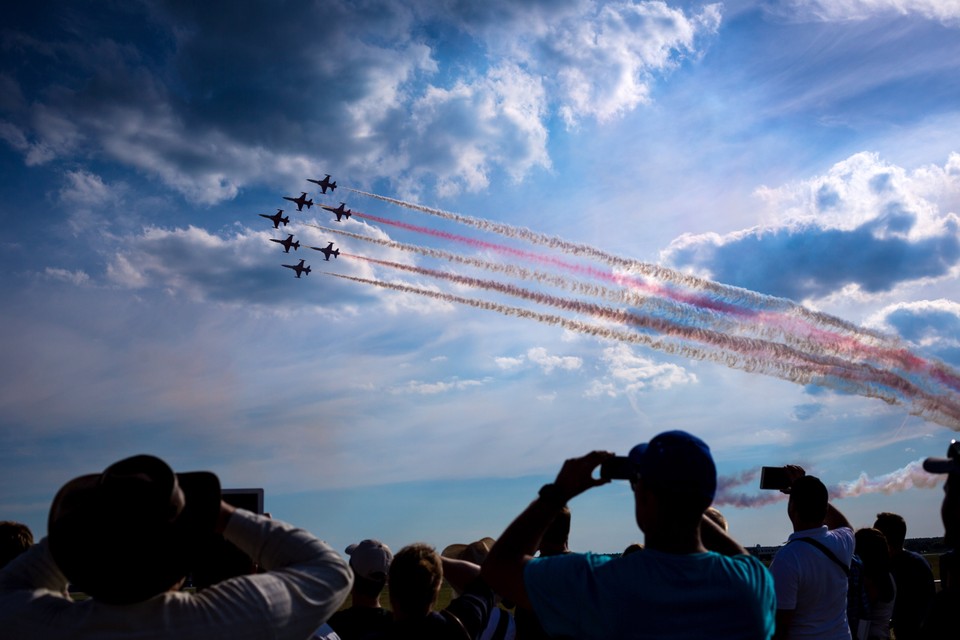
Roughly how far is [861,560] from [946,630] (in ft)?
19.4

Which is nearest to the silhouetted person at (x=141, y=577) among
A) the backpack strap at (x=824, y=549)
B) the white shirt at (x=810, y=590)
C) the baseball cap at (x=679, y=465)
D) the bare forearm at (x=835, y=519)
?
the baseball cap at (x=679, y=465)

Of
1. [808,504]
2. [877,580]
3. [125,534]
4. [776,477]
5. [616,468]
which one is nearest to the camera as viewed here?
[125,534]

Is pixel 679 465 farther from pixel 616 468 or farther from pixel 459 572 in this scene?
pixel 459 572

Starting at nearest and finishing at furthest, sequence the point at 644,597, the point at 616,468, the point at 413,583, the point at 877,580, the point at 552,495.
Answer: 1. the point at 644,597
2. the point at 552,495
3. the point at 616,468
4. the point at 413,583
5. the point at 877,580

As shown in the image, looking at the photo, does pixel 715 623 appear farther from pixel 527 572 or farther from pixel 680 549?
pixel 527 572

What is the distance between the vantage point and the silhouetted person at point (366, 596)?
640 centimetres

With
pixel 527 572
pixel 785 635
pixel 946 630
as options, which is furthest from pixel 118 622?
pixel 785 635

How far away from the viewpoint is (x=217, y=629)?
3.64 metres

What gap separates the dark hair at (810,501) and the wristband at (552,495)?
4.58 m

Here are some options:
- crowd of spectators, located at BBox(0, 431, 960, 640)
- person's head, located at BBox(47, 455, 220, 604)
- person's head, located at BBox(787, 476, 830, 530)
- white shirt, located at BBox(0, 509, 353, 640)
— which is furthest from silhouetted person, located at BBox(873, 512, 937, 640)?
person's head, located at BBox(47, 455, 220, 604)

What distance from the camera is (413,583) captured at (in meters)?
5.69

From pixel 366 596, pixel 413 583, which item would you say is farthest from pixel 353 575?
pixel 366 596

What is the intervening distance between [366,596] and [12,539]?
3064mm

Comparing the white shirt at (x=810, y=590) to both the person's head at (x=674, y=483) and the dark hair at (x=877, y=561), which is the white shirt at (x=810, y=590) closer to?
the dark hair at (x=877, y=561)
